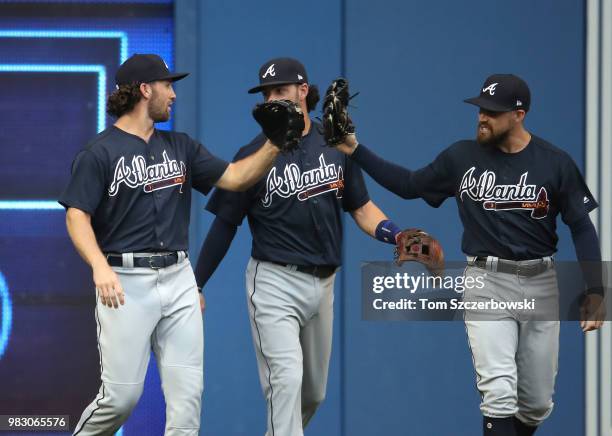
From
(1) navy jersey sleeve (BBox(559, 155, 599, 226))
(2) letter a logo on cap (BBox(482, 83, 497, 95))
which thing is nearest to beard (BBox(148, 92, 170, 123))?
(2) letter a logo on cap (BBox(482, 83, 497, 95))

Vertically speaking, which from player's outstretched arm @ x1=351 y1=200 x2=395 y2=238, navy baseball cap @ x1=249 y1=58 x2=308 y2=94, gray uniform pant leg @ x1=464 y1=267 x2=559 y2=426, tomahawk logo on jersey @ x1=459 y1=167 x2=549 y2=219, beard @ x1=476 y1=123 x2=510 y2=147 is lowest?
gray uniform pant leg @ x1=464 y1=267 x2=559 y2=426

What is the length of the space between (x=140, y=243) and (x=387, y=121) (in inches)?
90.1

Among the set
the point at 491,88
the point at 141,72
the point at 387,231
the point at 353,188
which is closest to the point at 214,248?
the point at 353,188

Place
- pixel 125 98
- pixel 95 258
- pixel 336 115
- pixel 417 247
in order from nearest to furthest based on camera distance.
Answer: pixel 95 258 < pixel 125 98 < pixel 336 115 < pixel 417 247

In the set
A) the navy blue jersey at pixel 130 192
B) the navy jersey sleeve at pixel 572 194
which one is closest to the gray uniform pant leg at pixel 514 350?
the navy jersey sleeve at pixel 572 194

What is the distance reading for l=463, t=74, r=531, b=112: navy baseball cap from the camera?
19.9ft

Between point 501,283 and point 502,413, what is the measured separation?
0.65 metres

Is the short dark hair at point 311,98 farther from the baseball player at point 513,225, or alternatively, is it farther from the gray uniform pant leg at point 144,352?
the gray uniform pant leg at point 144,352

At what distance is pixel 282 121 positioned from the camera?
556 cm

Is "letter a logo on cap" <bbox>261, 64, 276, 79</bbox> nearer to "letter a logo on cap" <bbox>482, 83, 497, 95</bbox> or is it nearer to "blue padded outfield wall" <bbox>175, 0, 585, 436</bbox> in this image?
"letter a logo on cap" <bbox>482, 83, 497, 95</bbox>

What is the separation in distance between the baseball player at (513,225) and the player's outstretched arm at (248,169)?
0.54 metres

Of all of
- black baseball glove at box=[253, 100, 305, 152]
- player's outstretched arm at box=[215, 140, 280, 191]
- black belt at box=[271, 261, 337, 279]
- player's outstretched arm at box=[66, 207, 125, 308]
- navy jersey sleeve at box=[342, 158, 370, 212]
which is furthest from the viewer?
navy jersey sleeve at box=[342, 158, 370, 212]

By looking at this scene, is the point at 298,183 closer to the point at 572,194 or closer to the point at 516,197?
the point at 516,197

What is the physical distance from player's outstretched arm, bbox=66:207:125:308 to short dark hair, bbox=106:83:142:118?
1.90ft
